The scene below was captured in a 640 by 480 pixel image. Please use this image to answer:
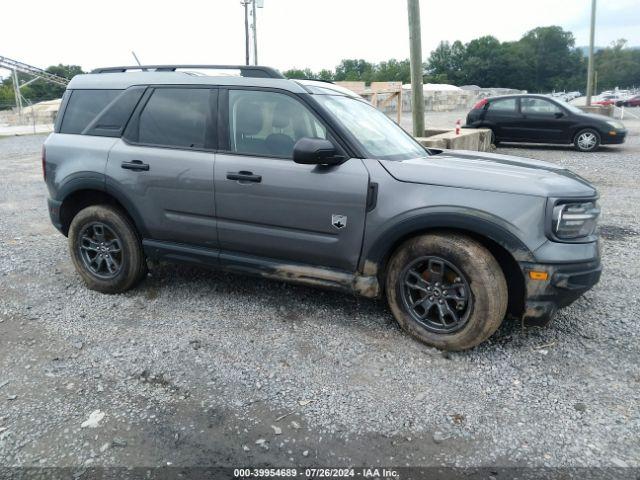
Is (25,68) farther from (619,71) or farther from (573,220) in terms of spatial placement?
(619,71)

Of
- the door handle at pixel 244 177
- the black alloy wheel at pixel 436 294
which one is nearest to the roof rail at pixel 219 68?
the door handle at pixel 244 177

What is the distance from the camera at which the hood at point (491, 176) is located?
322cm

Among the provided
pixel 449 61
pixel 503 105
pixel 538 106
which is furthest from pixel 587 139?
pixel 449 61

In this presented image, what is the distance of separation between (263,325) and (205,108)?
1728 millimetres

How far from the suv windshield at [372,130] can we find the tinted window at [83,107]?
191 centimetres

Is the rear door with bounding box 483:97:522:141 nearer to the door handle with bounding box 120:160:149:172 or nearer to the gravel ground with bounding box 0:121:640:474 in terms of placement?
the gravel ground with bounding box 0:121:640:474

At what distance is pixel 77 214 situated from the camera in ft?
14.9

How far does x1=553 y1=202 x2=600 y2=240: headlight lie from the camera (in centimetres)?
314

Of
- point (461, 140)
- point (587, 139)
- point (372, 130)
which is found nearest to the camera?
point (372, 130)

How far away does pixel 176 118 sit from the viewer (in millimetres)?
4148

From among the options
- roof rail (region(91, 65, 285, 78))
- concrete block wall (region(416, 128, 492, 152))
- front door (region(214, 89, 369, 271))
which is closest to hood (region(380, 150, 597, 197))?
front door (region(214, 89, 369, 271))

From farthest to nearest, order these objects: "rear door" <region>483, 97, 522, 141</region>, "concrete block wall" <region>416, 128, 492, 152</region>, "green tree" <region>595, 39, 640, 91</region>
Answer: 1. "green tree" <region>595, 39, 640, 91</region>
2. "rear door" <region>483, 97, 522, 141</region>
3. "concrete block wall" <region>416, 128, 492, 152</region>

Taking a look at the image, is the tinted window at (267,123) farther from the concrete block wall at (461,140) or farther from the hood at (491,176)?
the concrete block wall at (461,140)

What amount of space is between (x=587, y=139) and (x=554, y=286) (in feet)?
39.5
